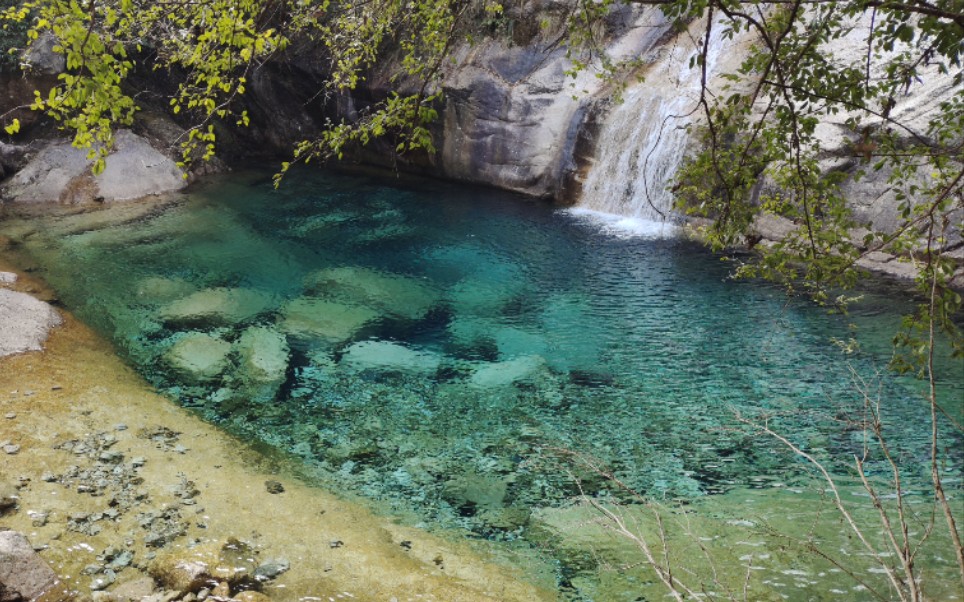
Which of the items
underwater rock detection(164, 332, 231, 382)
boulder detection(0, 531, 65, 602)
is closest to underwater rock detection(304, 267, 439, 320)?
underwater rock detection(164, 332, 231, 382)

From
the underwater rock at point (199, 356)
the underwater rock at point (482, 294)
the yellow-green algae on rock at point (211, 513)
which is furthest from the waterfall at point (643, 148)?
the yellow-green algae on rock at point (211, 513)

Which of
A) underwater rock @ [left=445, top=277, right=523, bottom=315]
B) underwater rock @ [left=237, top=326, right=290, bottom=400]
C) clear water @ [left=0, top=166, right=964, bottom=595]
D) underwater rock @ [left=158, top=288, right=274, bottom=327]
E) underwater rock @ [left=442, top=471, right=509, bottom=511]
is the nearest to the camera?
underwater rock @ [left=442, top=471, right=509, bottom=511]

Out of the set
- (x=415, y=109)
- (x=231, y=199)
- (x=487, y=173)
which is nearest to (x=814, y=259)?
(x=415, y=109)

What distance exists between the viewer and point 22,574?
457 centimetres

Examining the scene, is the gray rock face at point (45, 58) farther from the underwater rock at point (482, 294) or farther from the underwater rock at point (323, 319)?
the underwater rock at point (482, 294)

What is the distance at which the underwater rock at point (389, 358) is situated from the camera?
8.84m

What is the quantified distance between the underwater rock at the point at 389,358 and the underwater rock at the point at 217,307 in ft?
6.62

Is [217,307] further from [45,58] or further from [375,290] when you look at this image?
[45,58]

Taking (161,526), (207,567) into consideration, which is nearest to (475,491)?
(207,567)

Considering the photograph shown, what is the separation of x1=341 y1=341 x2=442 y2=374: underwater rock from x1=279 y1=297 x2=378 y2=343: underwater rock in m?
0.47

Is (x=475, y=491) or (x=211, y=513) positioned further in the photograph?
(x=475, y=491)

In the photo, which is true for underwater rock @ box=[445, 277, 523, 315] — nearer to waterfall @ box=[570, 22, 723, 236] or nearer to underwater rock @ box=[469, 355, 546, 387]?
underwater rock @ box=[469, 355, 546, 387]

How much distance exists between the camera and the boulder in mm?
4512

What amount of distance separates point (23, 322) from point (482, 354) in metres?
5.90
